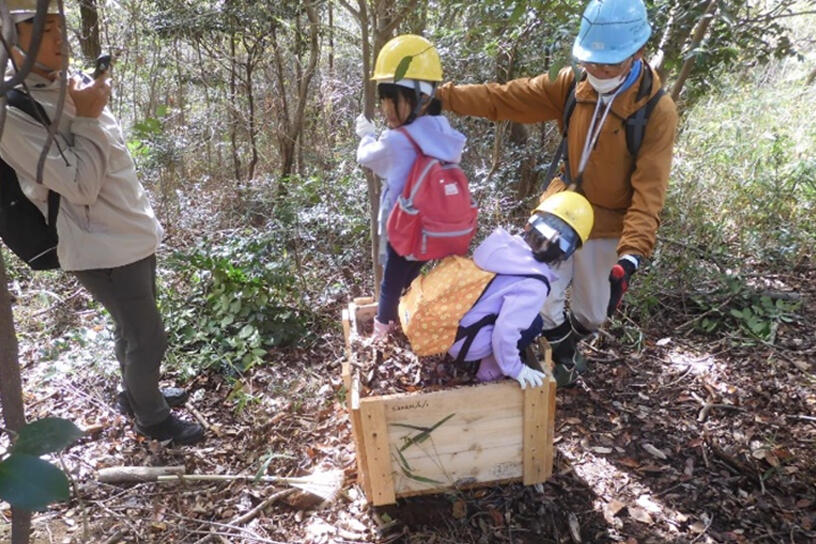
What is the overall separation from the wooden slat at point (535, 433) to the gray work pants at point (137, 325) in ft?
5.59

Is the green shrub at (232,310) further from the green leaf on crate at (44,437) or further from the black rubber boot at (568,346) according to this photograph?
the green leaf on crate at (44,437)

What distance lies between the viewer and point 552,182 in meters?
2.91

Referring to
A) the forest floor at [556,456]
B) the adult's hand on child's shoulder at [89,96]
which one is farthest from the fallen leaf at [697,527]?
the adult's hand on child's shoulder at [89,96]

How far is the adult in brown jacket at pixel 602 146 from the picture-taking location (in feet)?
7.53

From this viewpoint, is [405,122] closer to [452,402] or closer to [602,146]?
[602,146]

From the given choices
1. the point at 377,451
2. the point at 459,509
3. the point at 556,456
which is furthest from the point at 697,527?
the point at 377,451

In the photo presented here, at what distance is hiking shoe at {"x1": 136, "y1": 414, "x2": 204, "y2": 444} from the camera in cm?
267

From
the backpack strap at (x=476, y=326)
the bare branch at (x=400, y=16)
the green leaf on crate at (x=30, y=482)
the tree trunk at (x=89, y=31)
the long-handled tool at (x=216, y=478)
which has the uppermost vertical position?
the tree trunk at (x=89, y=31)

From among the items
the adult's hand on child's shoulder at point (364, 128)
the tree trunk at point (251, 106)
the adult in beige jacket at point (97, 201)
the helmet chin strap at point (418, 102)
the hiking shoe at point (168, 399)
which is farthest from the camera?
the tree trunk at point (251, 106)

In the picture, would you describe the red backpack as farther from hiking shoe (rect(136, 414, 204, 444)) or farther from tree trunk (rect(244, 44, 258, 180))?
tree trunk (rect(244, 44, 258, 180))

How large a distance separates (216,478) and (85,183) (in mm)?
1386

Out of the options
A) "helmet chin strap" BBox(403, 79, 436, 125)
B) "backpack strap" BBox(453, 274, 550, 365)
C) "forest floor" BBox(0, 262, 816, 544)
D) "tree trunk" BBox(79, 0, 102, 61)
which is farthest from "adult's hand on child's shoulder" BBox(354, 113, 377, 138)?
"tree trunk" BBox(79, 0, 102, 61)

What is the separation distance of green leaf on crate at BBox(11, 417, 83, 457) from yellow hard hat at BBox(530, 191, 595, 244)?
185cm

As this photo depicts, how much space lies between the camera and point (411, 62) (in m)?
2.16
